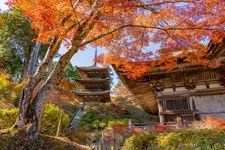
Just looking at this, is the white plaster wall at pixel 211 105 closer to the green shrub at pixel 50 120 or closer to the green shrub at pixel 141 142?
the green shrub at pixel 141 142

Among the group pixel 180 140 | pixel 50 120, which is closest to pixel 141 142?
pixel 180 140

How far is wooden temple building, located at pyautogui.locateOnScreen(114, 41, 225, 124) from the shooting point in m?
13.3

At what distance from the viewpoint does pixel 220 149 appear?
8930 mm

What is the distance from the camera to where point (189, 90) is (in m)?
13.9

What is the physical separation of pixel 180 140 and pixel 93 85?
23.3m

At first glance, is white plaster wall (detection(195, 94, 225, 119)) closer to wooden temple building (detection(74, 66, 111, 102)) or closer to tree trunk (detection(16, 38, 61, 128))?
tree trunk (detection(16, 38, 61, 128))

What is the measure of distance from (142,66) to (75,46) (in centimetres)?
645

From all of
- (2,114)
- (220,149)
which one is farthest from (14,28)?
(220,149)

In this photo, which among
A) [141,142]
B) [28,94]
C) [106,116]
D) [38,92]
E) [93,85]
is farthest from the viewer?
[93,85]

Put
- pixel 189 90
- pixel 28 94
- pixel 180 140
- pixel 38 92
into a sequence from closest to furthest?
1. pixel 28 94
2. pixel 38 92
3. pixel 180 140
4. pixel 189 90

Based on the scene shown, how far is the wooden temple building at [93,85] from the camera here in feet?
99.8

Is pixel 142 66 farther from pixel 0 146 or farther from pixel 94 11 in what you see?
pixel 0 146

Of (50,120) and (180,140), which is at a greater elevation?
(50,120)

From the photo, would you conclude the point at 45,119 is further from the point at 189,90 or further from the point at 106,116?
the point at 106,116
